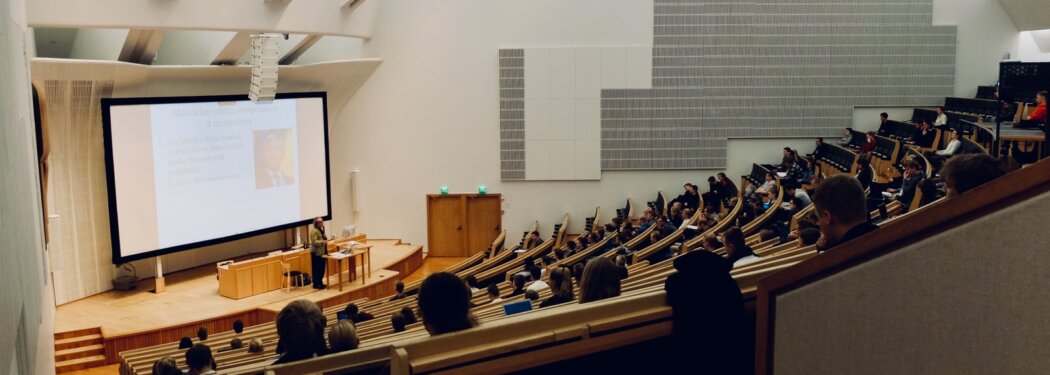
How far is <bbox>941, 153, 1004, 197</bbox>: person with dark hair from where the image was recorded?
2.39 m

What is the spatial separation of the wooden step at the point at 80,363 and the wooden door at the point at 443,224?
5.50m

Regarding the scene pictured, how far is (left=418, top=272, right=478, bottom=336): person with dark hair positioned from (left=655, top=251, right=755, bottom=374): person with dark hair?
0.51 meters

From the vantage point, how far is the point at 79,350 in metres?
8.45

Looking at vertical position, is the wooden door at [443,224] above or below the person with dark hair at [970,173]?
below

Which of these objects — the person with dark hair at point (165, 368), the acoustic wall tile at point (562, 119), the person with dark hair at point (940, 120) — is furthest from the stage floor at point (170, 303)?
the person with dark hair at point (940, 120)

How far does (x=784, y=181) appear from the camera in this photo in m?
10.3

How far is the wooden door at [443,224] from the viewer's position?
43.5 feet

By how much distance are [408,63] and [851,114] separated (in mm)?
6549

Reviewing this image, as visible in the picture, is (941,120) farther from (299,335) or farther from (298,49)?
(299,335)

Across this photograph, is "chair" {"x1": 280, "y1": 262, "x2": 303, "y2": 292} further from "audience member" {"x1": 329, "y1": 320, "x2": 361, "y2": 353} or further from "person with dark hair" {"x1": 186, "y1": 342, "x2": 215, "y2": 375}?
"audience member" {"x1": 329, "y1": 320, "x2": 361, "y2": 353}

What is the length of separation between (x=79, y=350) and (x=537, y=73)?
710 cm

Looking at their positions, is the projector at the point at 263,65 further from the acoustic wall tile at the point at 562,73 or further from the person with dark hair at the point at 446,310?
the person with dark hair at the point at 446,310

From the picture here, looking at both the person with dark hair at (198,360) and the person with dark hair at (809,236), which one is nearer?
the person with dark hair at (809,236)

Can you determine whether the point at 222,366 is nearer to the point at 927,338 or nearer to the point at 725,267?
the point at 725,267
